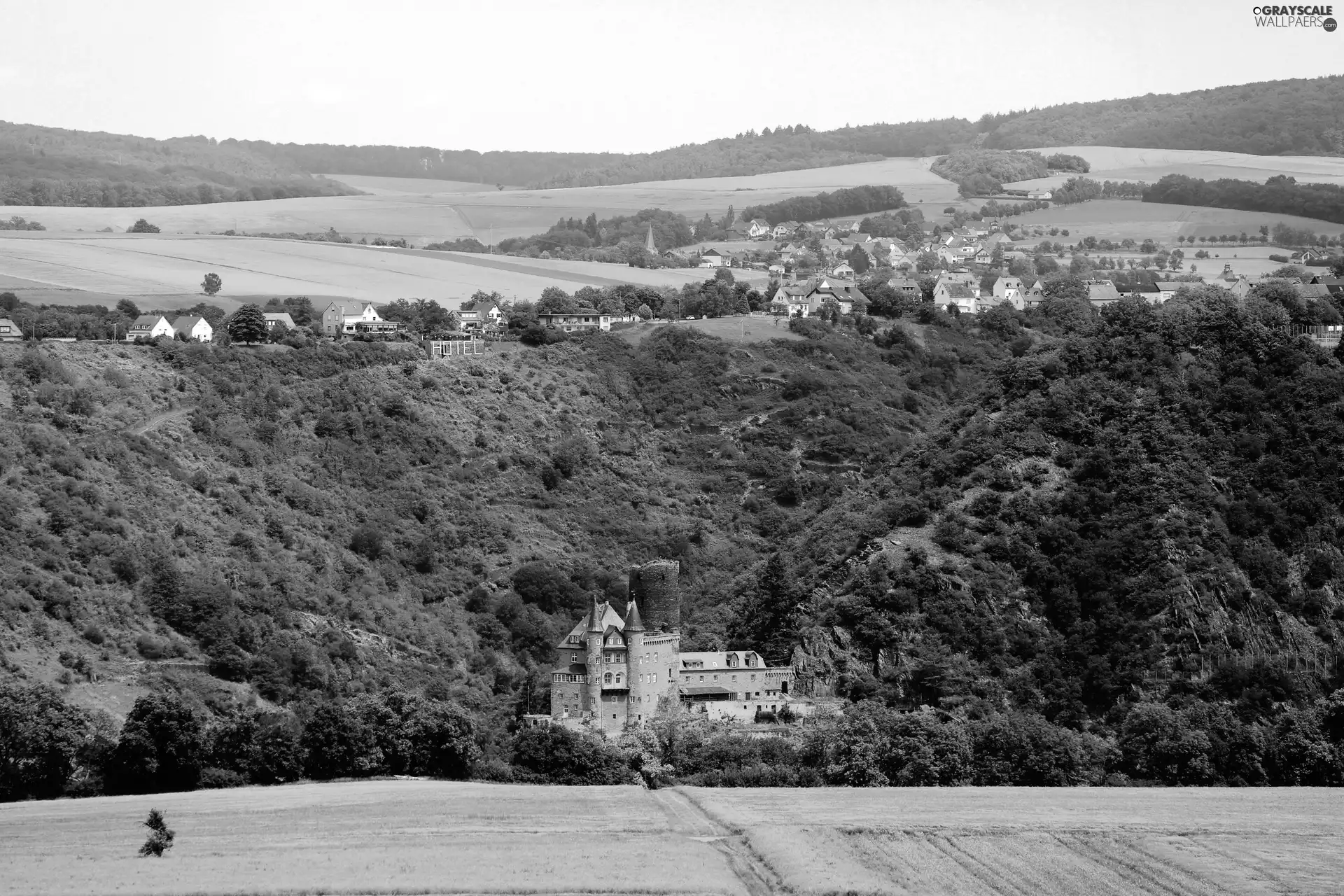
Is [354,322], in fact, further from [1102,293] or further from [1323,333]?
[1323,333]

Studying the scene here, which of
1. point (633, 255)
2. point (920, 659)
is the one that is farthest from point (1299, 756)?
point (633, 255)

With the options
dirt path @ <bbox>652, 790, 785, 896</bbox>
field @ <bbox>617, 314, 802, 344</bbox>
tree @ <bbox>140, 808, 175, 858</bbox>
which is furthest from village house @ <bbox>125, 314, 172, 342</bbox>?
tree @ <bbox>140, 808, 175, 858</bbox>

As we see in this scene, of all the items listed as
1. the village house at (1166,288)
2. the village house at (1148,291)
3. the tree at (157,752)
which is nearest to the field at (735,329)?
the village house at (1148,291)

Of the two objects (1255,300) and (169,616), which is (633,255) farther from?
(169,616)

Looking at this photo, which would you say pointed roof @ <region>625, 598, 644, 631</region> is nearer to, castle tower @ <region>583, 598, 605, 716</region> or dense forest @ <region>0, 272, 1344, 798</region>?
castle tower @ <region>583, 598, 605, 716</region>

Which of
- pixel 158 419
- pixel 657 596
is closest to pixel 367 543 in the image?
pixel 158 419

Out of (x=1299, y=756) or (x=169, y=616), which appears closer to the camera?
(x=1299, y=756)

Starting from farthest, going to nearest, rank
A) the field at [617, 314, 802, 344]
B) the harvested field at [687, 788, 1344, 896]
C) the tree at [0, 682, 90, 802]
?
1. the field at [617, 314, 802, 344]
2. the tree at [0, 682, 90, 802]
3. the harvested field at [687, 788, 1344, 896]
